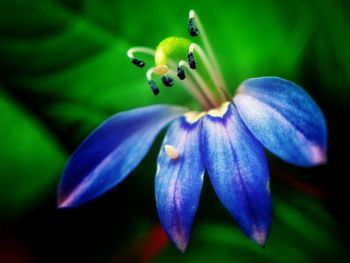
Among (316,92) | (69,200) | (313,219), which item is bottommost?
(313,219)

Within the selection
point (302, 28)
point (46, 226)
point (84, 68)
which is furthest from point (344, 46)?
point (46, 226)

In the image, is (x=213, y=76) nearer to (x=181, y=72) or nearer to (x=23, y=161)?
(x=181, y=72)

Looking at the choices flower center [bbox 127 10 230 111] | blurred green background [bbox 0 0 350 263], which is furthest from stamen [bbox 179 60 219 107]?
blurred green background [bbox 0 0 350 263]

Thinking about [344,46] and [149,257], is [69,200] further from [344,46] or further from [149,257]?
[344,46]

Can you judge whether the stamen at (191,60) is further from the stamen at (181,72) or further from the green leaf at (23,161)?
the green leaf at (23,161)

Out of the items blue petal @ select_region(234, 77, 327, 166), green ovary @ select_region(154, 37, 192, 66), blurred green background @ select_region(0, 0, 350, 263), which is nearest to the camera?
blue petal @ select_region(234, 77, 327, 166)

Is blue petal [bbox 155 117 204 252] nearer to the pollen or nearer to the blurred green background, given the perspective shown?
the pollen

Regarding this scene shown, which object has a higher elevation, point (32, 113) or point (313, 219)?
point (32, 113)
